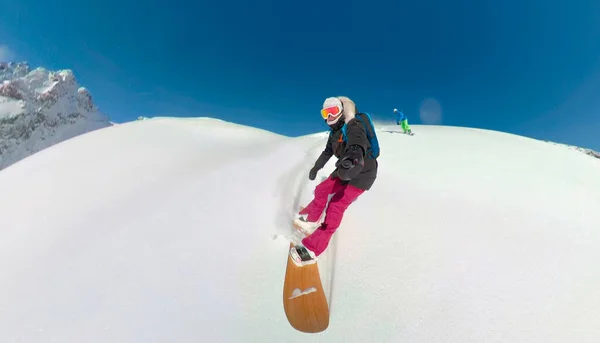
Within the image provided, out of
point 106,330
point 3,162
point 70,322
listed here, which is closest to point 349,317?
point 106,330

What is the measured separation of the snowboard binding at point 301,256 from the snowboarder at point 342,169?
1 cm

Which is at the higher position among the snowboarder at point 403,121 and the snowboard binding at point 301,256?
the snowboarder at point 403,121

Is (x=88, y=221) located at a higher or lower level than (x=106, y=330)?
higher

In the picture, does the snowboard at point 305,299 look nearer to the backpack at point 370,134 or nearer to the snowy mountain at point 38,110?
the backpack at point 370,134

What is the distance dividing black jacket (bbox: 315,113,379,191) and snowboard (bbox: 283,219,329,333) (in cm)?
155

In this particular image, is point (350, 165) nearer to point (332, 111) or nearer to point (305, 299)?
point (332, 111)

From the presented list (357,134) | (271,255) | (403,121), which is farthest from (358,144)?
(403,121)

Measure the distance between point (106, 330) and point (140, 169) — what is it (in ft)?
17.1

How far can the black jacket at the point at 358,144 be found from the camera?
3767 millimetres

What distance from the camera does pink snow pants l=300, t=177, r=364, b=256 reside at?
153 inches

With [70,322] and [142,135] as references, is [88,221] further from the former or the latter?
[142,135]

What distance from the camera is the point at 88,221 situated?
17.6 feet

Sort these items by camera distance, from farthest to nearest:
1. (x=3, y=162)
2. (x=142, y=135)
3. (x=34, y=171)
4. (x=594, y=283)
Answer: (x=3, y=162)
(x=142, y=135)
(x=34, y=171)
(x=594, y=283)

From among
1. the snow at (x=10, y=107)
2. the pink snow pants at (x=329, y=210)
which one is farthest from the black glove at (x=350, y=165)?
the snow at (x=10, y=107)
